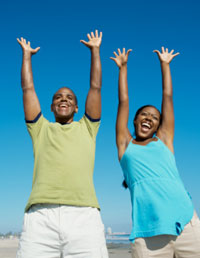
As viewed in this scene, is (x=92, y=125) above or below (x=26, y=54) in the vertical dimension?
below

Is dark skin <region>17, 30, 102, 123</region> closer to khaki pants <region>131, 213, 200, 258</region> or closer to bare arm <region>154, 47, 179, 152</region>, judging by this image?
bare arm <region>154, 47, 179, 152</region>

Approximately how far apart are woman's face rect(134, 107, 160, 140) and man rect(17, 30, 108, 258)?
63 cm

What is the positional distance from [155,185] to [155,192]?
9 centimetres

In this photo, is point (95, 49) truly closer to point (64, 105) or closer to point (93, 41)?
point (93, 41)

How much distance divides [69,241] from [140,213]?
0.88 meters

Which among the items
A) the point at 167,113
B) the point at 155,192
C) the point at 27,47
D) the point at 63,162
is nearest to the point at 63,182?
the point at 63,162

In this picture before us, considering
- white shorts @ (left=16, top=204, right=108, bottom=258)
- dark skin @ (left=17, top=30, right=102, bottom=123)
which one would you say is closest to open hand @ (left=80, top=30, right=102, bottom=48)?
dark skin @ (left=17, top=30, right=102, bottom=123)

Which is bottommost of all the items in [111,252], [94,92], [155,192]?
[111,252]

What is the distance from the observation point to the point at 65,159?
12.1 feet

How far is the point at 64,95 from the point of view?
174 inches

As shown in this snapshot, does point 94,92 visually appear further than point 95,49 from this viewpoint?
No

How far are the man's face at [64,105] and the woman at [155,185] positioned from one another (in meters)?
0.68

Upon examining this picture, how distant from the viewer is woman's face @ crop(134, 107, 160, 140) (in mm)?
4383

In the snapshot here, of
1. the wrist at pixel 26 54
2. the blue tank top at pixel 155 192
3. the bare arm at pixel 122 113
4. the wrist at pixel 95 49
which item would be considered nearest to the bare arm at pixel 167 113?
the blue tank top at pixel 155 192
